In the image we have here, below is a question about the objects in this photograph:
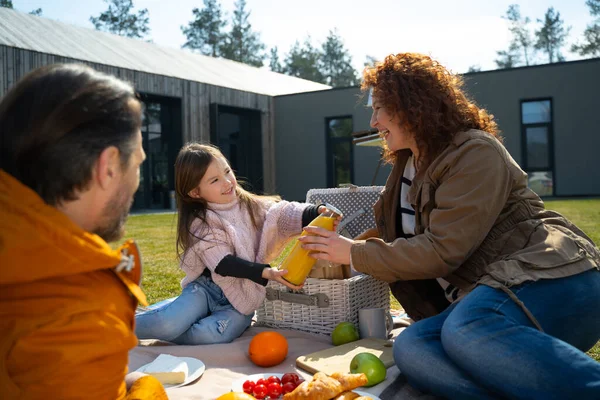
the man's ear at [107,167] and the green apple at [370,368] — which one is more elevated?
the man's ear at [107,167]

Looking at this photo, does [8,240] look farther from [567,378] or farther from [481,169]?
[481,169]

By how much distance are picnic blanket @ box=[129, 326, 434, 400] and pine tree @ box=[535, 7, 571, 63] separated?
35.8 m

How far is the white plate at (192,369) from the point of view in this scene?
2.07 metres

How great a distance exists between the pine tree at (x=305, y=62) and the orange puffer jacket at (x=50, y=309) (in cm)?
4348

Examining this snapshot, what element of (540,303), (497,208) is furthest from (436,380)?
(497,208)

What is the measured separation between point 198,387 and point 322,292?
0.92m

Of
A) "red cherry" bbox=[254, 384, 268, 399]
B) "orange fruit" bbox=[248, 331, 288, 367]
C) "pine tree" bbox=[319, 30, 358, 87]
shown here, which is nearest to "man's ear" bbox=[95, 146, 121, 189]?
"red cherry" bbox=[254, 384, 268, 399]

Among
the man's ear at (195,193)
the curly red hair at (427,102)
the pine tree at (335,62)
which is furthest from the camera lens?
the pine tree at (335,62)

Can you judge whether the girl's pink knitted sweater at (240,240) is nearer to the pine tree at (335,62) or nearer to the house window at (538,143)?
the house window at (538,143)

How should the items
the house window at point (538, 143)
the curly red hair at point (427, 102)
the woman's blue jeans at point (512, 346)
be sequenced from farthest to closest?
the house window at point (538, 143)
the curly red hair at point (427, 102)
the woman's blue jeans at point (512, 346)

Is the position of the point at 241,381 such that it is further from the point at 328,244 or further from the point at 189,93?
the point at 189,93

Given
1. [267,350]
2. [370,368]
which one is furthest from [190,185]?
[370,368]

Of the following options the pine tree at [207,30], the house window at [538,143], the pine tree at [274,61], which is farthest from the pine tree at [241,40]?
the house window at [538,143]

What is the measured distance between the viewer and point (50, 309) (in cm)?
100
